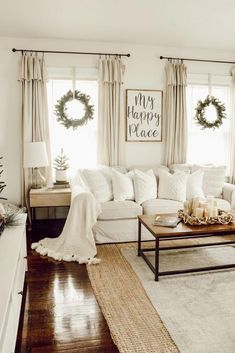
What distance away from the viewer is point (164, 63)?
15.8 feet

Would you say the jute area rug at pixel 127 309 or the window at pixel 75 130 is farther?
the window at pixel 75 130

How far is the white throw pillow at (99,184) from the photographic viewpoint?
3.97m

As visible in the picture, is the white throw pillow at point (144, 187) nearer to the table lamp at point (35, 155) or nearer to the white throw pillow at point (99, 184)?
the white throw pillow at point (99, 184)

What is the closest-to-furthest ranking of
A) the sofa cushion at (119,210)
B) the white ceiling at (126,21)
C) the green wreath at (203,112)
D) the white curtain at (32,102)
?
the white ceiling at (126,21) < the sofa cushion at (119,210) < the white curtain at (32,102) < the green wreath at (203,112)

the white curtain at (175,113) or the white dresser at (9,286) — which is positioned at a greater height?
the white curtain at (175,113)

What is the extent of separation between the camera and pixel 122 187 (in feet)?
13.2

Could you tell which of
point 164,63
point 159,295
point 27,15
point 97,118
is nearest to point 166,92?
point 164,63

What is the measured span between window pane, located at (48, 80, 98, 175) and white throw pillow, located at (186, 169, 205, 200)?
1465mm

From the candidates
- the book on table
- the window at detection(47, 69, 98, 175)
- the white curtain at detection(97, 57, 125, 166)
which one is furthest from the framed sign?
the book on table

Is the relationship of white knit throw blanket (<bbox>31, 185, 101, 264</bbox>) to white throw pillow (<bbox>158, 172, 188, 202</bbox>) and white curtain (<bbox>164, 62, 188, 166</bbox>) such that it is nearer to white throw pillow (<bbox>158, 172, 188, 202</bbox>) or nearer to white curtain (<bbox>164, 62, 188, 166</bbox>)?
white throw pillow (<bbox>158, 172, 188, 202</bbox>)

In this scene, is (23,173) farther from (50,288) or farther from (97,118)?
(50,288)

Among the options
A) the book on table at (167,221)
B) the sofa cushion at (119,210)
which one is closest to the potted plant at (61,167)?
the sofa cushion at (119,210)

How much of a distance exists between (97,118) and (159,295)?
2.87 metres

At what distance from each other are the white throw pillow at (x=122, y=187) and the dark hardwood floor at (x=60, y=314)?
3.71 ft
